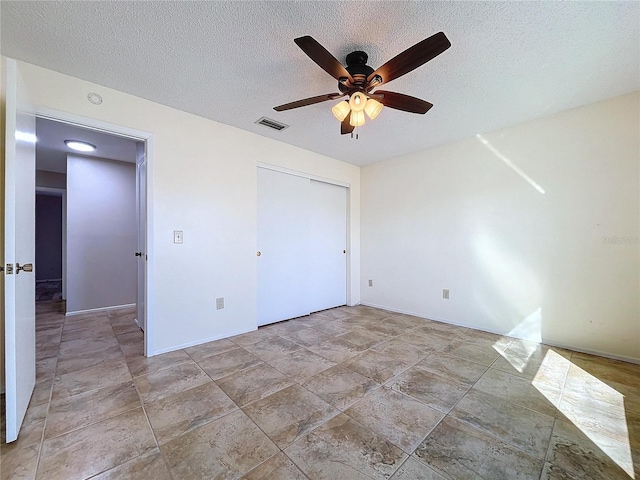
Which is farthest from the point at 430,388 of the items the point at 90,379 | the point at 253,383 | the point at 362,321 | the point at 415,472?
the point at 90,379

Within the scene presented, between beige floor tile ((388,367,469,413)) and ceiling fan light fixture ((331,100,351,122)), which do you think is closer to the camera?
beige floor tile ((388,367,469,413))

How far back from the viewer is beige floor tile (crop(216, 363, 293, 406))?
1814mm

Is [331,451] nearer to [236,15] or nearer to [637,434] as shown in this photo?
[637,434]

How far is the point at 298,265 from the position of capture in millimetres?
3783

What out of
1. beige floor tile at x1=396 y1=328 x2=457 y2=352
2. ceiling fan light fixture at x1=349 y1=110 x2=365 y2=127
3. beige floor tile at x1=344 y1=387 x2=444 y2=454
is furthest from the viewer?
beige floor tile at x1=396 y1=328 x2=457 y2=352

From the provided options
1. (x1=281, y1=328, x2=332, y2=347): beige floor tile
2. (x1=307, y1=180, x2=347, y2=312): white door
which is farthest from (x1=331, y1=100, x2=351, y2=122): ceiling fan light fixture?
(x1=281, y1=328, x2=332, y2=347): beige floor tile

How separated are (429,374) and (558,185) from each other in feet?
7.81

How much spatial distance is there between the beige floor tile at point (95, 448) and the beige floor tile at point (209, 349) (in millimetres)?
863

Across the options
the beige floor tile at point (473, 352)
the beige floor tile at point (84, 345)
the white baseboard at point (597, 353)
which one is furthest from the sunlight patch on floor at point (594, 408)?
the beige floor tile at point (84, 345)

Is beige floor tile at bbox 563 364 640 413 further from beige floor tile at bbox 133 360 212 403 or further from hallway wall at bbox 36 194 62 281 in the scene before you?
hallway wall at bbox 36 194 62 281

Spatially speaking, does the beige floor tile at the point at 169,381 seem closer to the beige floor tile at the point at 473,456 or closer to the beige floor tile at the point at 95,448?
the beige floor tile at the point at 95,448

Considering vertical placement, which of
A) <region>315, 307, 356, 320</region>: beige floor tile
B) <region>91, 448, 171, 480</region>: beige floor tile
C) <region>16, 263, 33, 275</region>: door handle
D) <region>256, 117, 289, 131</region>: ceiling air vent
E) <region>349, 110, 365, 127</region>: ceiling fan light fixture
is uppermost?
<region>256, 117, 289, 131</region>: ceiling air vent

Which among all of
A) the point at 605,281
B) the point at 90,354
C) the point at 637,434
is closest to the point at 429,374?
the point at 637,434

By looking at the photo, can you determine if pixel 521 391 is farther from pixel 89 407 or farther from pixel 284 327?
pixel 89 407
